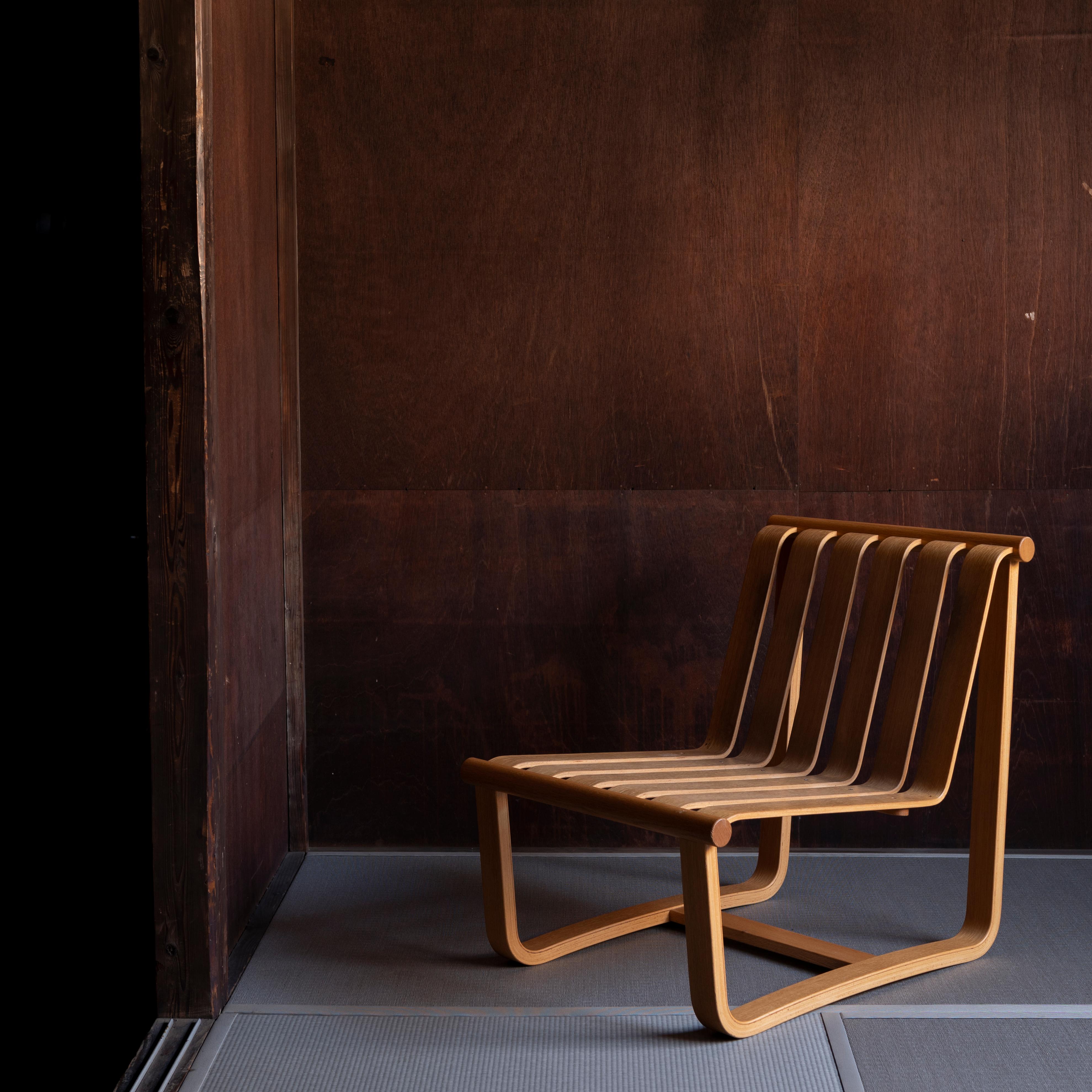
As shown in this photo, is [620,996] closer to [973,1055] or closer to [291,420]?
[973,1055]

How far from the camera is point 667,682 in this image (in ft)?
10.2

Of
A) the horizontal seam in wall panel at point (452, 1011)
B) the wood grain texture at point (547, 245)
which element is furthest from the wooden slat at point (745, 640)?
the horizontal seam in wall panel at point (452, 1011)

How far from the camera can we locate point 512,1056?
6.82 feet

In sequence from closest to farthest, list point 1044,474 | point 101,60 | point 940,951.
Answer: point 940,951 → point 101,60 → point 1044,474

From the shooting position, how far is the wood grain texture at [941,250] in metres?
2.97

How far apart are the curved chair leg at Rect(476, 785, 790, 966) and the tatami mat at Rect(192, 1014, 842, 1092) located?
0.71 ft

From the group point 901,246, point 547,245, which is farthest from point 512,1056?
point 901,246

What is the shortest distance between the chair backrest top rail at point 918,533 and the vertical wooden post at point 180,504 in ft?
4.21

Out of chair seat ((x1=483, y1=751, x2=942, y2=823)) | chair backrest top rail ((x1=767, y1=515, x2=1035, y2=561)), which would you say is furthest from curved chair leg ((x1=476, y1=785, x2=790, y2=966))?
chair backrest top rail ((x1=767, y1=515, x2=1035, y2=561))

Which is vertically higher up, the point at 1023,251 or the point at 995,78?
the point at 995,78

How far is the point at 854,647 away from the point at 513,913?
88 cm

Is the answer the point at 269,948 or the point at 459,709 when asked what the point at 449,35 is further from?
the point at 269,948

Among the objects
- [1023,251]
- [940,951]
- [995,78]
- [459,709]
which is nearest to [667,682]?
[459,709]

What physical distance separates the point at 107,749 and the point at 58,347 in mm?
932
